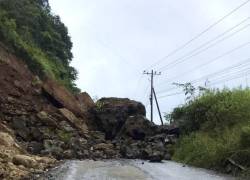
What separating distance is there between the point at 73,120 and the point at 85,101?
9.00 meters

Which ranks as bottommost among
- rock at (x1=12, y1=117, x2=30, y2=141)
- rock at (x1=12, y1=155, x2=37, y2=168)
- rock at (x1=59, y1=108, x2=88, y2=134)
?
rock at (x1=12, y1=155, x2=37, y2=168)

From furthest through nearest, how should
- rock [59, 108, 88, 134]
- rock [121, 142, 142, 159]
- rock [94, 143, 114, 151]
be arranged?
rock [59, 108, 88, 134] → rock [94, 143, 114, 151] → rock [121, 142, 142, 159]

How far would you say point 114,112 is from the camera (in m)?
54.7

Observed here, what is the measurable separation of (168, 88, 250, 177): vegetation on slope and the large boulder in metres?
3.96

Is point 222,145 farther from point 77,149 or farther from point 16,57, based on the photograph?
point 16,57

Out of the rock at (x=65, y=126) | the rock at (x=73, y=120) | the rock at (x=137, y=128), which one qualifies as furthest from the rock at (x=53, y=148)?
the rock at (x=137, y=128)

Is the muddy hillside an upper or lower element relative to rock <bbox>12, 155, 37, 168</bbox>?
upper

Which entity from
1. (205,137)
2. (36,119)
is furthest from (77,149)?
(205,137)

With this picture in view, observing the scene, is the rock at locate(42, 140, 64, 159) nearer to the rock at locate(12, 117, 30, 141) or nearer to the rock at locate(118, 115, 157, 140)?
the rock at locate(12, 117, 30, 141)

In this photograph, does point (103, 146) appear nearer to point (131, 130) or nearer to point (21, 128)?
point (21, 128)

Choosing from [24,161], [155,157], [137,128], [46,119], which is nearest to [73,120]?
[46,119]

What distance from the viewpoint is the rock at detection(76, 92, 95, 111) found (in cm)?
5590

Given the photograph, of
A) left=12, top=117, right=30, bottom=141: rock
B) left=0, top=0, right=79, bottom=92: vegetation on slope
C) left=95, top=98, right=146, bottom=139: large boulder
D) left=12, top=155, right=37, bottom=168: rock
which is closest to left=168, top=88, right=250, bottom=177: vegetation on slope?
left=95, top=98, right=146, bottom=139: large boulder

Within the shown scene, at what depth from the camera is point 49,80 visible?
169 ft
